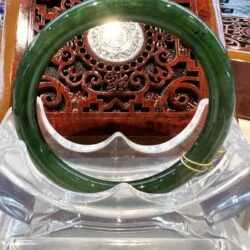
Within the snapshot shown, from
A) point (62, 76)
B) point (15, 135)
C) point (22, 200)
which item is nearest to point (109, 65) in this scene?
point (62, 76)

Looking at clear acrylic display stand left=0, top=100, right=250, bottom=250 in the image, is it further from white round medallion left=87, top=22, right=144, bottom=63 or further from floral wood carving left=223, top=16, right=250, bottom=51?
floral wood carving left=223, top=16, right=250, bottom=51

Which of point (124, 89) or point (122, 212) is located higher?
point (124, 89)

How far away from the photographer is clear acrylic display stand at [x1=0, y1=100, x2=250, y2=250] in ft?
2.03

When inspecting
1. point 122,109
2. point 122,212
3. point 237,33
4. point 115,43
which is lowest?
point 122,212

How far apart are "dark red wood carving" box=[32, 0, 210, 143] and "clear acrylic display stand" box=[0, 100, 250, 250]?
8.3 inches

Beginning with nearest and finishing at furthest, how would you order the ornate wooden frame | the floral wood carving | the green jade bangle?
the green jade bangle, the ornate wooden frame, the floral wood carving

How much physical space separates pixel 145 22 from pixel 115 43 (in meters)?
0.30

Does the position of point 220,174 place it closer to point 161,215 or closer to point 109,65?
point 161,215

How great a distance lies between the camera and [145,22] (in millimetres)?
637

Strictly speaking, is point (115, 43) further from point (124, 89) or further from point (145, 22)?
point (145, 22)

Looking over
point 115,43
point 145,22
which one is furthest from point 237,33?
point 145,22

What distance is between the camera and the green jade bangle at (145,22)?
62 centimetres

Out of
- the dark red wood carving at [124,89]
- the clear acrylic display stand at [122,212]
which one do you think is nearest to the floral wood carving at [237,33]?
the dark red wood carving at [124,89]

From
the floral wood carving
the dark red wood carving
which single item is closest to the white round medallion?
the dark red wood carving
